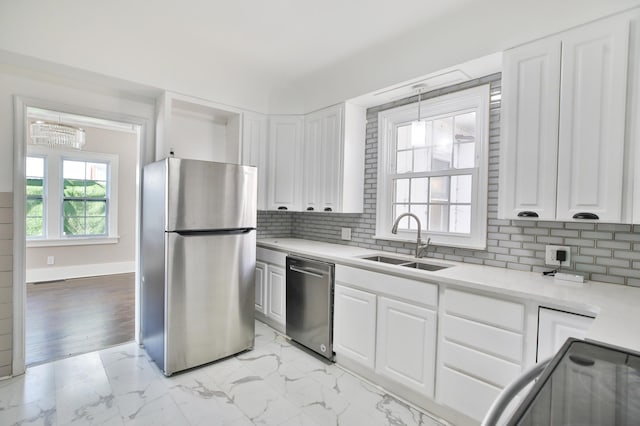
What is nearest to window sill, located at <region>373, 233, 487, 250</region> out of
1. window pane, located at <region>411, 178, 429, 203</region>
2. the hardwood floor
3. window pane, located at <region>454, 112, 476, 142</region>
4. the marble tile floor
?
window pane, located at <region>411, 178, 429, 203</region>

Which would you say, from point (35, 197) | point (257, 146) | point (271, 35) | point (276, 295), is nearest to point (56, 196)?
point (35, 197)

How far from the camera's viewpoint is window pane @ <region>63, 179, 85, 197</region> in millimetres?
5438

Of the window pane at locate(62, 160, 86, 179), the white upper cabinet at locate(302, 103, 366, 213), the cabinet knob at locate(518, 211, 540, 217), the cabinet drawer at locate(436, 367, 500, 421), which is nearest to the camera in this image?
the cabinet drawer at locate(436, 367, 500, 421)

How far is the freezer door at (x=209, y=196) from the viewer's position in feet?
7.81

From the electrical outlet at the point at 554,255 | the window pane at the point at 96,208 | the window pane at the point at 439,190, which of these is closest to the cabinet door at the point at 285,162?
the window pane at the point at 439,190

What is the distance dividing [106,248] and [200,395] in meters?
4.74

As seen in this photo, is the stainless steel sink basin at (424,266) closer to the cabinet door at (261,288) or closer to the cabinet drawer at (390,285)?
the cabinet drawer at (390,285)

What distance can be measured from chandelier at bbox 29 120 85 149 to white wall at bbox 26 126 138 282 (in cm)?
140

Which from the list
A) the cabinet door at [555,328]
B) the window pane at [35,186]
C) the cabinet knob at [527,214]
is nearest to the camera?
the cabinet door at [555,328]

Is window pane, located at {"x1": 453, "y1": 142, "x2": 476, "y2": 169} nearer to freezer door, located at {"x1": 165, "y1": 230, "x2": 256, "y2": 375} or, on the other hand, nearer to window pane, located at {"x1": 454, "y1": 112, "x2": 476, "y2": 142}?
window pane, located at {"x1": 454, "y1": 112, "x2": 476, "y2": 142}

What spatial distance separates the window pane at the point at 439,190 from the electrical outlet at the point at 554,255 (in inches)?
32.6

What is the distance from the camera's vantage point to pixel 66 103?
8.56ft

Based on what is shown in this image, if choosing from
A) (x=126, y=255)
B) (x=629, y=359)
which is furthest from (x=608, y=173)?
(x=126, y=255)

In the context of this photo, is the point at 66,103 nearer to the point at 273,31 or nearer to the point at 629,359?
the point at 273,31
